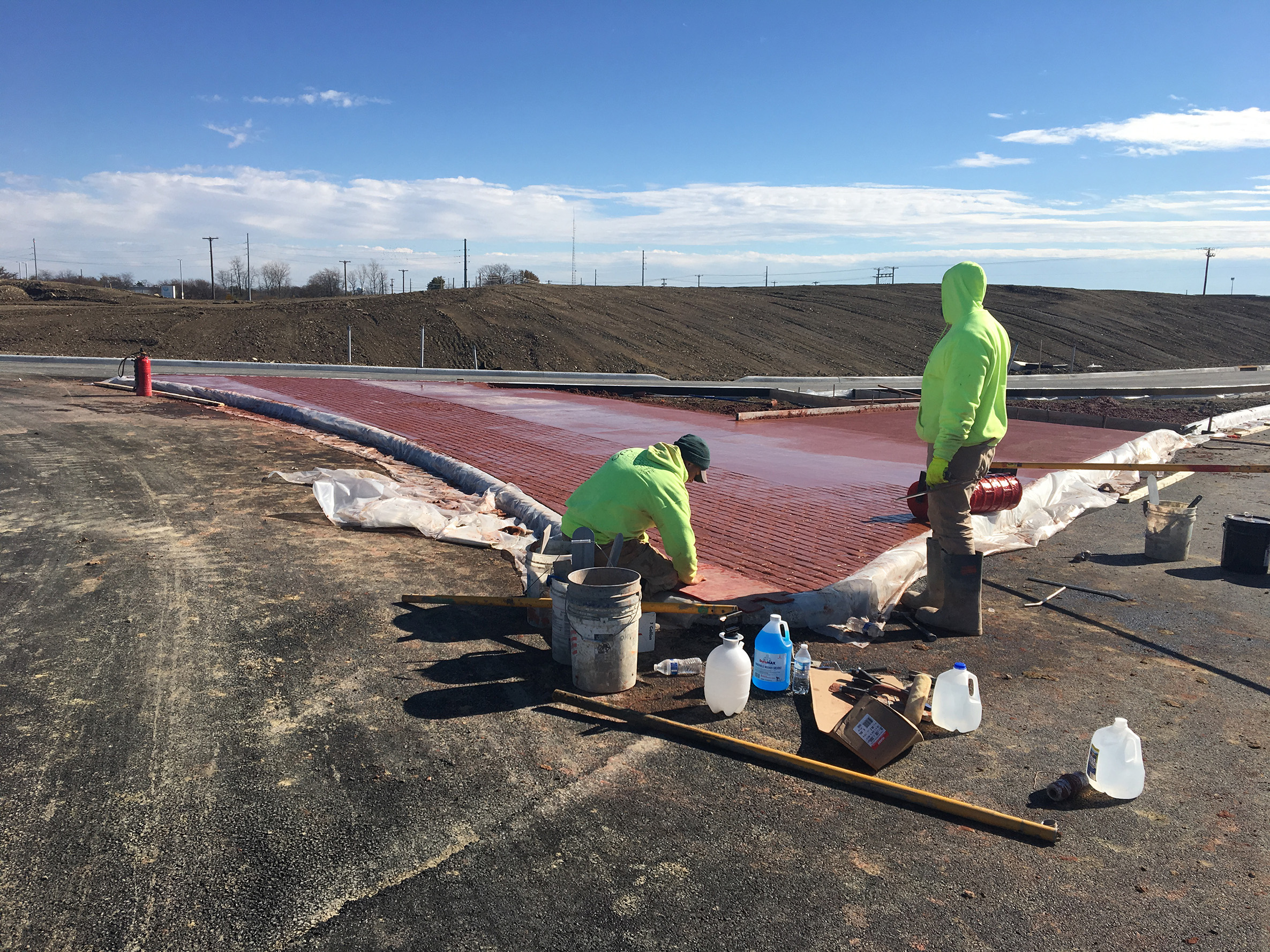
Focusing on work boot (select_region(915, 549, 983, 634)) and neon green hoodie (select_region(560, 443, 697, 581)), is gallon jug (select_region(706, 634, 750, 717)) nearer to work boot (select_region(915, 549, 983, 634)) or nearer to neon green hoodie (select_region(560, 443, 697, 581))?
neon green hoodie (select_region(560, 443, 697, 581))

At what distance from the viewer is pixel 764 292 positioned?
233ft

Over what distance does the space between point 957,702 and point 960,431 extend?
2.02 meters

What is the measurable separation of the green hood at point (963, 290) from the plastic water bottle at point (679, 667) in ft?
9.84

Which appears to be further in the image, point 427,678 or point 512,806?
point 427,678

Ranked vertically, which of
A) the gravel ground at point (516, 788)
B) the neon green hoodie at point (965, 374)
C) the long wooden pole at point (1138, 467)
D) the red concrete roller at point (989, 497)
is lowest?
the gravel ground at point (516, 788)

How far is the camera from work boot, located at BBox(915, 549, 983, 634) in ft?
18.5

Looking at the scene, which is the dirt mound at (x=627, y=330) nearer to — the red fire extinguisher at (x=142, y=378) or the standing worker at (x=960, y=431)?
the red fire extinguisher at (x=142, y=378)

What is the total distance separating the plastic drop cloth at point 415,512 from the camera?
7.43 m

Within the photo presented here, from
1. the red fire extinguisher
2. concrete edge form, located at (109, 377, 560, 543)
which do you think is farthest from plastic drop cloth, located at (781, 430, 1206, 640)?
the red fire extinguisher

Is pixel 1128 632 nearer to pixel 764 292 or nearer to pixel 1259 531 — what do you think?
pixel 1259 531

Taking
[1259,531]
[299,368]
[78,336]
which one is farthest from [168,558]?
[78,336]

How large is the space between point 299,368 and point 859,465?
745 inches

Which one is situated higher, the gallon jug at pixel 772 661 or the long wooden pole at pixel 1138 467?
the long wooden pole at pixel 1138 467

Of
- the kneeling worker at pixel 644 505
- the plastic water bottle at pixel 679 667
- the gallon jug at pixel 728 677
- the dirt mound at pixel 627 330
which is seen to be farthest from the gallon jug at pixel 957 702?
the dirt mound at pixel 627 330
